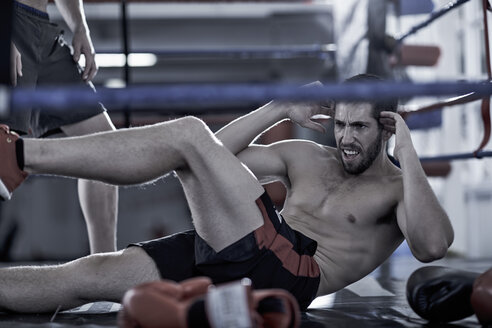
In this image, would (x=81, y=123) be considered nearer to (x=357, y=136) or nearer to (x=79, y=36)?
(x=79, y=36)

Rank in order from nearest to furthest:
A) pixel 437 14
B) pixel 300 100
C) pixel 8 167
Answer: pixel 300 100 → pixel 8 167 → pixel 437 14

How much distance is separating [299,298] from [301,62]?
779cm

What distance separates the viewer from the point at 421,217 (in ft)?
5.08

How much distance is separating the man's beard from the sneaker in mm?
905

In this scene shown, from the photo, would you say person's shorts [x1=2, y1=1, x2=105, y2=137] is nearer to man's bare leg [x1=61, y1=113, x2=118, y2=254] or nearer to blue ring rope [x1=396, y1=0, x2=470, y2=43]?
man's bare leg [x1=61, y1=113, x2=118, y2=254]

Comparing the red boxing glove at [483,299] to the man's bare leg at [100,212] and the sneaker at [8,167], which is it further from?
the man's bare leg at [100,212]

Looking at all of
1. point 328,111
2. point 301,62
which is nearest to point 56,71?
point 328,111

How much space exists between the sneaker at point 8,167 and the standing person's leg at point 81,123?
706 mm

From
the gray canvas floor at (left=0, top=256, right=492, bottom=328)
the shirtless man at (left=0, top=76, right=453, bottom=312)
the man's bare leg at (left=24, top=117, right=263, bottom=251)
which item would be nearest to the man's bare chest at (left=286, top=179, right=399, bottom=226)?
the shirtless man at (left=0, top=76, right=453, bottom=312)

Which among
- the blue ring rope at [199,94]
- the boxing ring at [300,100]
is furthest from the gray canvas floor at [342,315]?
the blue ring rope at [199,94]

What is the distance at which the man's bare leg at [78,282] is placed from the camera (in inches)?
61.9

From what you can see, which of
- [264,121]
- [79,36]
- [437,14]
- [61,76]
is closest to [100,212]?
[61,76]

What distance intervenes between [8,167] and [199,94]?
0.43 meters

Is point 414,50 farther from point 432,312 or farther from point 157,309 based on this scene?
point 157,309
